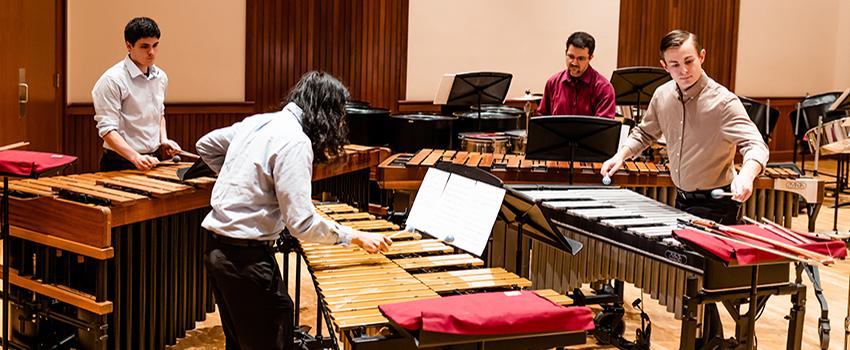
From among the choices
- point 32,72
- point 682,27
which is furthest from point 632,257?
point 682,27

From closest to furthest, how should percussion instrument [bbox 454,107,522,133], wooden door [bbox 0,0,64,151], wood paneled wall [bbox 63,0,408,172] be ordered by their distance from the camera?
wooden door [bbox 0,0,64,151], wood paneled wall [bbox 63,0,408,172], percussion instrument [bbox 454,107,522,133]

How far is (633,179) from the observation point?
5.28 m

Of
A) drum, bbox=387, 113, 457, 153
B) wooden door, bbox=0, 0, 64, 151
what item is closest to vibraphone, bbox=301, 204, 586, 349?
wooden door, bbox=0, 0, 64, 151

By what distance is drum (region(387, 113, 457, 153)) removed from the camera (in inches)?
308

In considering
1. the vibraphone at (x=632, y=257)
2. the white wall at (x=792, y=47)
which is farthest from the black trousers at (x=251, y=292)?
the white wall at (x=792, y=47)

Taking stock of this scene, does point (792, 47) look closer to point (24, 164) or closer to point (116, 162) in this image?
point (116, 162)

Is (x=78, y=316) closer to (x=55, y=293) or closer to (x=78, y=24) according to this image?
(x=55, y=293)

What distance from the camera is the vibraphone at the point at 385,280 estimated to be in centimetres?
269

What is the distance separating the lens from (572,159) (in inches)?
198

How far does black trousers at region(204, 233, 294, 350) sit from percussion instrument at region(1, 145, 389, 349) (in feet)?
2.42

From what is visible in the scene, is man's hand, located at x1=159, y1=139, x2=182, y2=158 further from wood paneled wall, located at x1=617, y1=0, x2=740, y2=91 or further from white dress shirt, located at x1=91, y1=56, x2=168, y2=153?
wood paneled wall, located at x1=617, y1=0, x2=740, y2=91

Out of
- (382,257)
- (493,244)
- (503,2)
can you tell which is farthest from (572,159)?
(503,2)

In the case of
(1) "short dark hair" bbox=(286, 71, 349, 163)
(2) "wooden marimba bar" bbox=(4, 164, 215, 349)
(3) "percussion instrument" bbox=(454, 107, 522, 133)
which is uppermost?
(1) "short dark hair" bbox=(286, 71, 349, 163)

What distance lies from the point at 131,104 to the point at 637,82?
4665 millimetres
